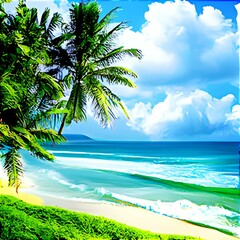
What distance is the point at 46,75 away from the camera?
7.87m

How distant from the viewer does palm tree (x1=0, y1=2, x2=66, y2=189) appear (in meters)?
6.56

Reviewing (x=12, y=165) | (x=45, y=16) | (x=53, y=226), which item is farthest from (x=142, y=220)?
(x=45, y=16)

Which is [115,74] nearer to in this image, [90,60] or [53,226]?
[90,60]

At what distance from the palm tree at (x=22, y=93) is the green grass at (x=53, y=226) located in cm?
196

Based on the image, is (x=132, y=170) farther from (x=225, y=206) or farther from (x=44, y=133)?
(x=44, y=133)

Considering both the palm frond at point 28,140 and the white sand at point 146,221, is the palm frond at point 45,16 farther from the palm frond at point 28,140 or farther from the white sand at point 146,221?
the white sand at point 146,221

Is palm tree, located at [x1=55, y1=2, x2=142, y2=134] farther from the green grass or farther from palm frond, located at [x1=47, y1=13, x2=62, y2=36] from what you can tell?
the green grass

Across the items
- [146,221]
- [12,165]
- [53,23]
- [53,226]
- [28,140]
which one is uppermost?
[53,23]

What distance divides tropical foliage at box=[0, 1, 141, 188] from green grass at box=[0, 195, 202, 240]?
2.09 metres

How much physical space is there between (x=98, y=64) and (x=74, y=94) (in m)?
0.97

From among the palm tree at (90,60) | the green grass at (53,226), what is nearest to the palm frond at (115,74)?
the palm tree at (90,60)

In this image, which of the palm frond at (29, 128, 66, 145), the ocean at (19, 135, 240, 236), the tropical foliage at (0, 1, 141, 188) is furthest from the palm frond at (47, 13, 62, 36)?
the ocean at (19, 135, 240, 236)

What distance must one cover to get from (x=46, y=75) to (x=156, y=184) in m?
11.2

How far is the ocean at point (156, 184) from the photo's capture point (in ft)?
39.3
